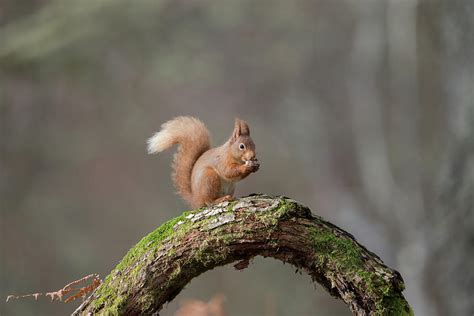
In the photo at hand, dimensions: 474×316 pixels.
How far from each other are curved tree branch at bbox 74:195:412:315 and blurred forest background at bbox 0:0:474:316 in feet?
13.5

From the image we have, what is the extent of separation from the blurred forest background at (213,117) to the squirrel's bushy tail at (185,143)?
12.4 feet

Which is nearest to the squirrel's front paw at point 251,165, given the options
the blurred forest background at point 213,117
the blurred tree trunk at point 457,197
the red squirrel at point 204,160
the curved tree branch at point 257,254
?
the red squirrel at point 204,160

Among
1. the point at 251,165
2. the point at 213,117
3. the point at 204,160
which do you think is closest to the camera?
the point at 251,165

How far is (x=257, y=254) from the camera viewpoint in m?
1.83

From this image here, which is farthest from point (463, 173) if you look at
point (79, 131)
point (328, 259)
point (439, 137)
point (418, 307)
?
point (79, 131)

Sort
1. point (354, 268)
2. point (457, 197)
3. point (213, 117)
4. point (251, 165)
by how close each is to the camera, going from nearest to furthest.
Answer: point (354, 268), point (251, 165), point (457, 197), point (213, 117)

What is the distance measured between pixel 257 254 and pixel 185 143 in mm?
658

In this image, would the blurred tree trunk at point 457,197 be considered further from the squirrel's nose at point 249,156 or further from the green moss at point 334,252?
the green moss at point 334,252

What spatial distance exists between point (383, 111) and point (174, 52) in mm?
2045

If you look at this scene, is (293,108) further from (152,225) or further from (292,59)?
(152,225)

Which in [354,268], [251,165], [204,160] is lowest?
[354,268]

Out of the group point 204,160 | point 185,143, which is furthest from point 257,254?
point 185,143

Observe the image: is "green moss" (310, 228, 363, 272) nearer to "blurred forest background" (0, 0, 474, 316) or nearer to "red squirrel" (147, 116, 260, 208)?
"red squirrel" (147, 116, 260, 208)

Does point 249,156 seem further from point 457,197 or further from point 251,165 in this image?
point 457,197
